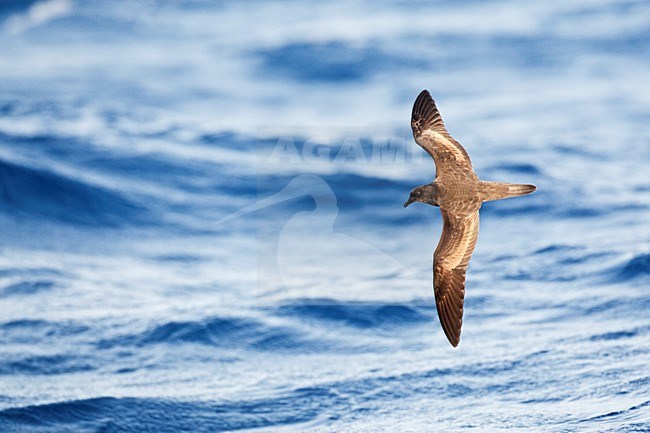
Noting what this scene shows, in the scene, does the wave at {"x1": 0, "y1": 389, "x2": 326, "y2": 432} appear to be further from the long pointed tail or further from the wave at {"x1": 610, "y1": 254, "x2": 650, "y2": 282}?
the wave at {"x1": 610, "y1": 254, "x2": 650, "y2": 282}

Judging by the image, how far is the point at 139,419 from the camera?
13.6m

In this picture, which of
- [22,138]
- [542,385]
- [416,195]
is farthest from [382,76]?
[416,195]

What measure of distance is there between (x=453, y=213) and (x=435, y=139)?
90 centimetres

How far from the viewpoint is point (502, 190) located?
990 cm

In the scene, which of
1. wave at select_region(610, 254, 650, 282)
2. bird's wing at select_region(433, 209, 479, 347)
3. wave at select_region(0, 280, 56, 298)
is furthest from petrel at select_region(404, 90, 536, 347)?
wave at select_region(0, 280, 56, 298)

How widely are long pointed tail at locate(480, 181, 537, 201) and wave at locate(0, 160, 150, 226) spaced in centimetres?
1071

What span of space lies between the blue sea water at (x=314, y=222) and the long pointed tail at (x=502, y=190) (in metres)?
3.06

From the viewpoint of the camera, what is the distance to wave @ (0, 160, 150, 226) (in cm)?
1969

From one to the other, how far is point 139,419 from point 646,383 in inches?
237

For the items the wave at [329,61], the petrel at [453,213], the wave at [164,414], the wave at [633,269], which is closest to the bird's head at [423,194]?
the petrel at [453,213]

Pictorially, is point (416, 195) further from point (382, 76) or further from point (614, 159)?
point (382, 76)

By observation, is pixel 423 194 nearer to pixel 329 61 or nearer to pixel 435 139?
pixel 435 139

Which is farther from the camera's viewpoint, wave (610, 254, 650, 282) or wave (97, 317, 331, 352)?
wave (610, 254, 650, 282)

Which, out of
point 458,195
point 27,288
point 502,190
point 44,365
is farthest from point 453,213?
point 27,288
